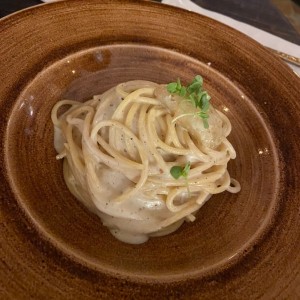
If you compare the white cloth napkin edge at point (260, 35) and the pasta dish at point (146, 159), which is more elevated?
the white cloth napkin edge at point (260, 35)

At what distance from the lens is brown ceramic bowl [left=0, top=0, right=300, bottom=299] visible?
1468 mm

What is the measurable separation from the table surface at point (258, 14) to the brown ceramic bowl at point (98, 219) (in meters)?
0.79

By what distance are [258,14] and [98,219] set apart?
1944mm

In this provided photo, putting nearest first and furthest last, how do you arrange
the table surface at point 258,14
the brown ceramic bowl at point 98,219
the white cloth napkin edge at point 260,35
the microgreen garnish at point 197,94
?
the brown ceramic bowl at point 98,219 < the microgreen garnish at point 197,94 < the white cloth napkin edge at point 260,35 < the table surface at point 258,14

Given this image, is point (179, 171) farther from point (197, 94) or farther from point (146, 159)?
point (197, 94)

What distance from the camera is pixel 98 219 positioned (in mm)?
1913

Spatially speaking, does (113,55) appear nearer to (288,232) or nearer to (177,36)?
(177,36)

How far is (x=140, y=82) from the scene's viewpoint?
A: 6.79 ft

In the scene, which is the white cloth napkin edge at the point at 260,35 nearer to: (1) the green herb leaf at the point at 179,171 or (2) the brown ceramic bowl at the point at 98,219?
(2) the brown ceramic bowl at the point at 98,219

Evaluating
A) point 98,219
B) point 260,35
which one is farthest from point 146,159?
point 260,35

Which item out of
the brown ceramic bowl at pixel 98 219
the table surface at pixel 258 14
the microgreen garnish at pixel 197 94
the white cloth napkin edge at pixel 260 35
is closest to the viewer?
the brown ceramic bowl at pixel 98 219

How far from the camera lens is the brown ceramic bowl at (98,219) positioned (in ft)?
4.82

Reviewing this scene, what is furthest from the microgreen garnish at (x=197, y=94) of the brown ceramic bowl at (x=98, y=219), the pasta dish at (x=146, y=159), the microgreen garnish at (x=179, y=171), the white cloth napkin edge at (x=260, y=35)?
the white cloth napkin edge at (x=260, y=35)

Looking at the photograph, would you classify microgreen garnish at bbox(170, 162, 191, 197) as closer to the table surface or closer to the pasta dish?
the pasta dish
